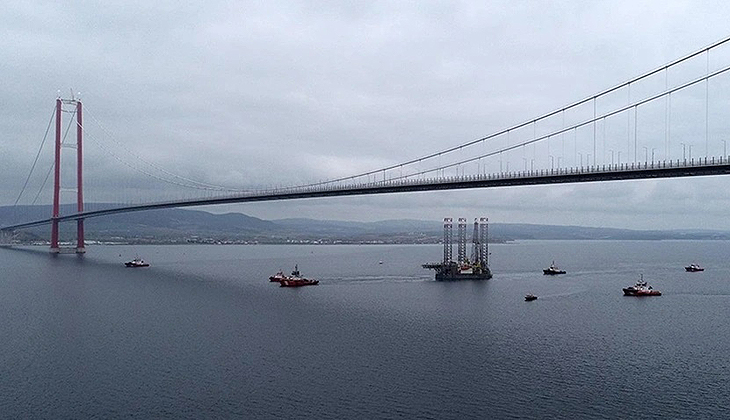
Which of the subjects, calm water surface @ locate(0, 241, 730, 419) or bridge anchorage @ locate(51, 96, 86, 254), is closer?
calm water surface @ locate(0, 241, 730, 419)

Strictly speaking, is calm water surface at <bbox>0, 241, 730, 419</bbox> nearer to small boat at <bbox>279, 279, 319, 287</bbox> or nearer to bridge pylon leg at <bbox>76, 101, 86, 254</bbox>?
small boat at <bbox>279, 279, 319, 287</bbox>

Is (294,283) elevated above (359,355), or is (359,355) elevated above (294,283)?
(294,283)

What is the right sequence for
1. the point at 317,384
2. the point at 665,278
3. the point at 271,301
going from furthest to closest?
the point at 665,278 → the point at 271,301 → the point at 317,384

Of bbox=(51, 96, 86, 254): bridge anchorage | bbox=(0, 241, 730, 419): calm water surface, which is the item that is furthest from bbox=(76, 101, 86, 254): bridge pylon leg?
bbox=(0, 241, 730, 419): calm water surface

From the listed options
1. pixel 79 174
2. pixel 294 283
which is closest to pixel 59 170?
pixel 79 174

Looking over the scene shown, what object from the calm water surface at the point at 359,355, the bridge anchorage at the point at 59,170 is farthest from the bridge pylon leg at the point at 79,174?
the calm water surface at the point at 359,355

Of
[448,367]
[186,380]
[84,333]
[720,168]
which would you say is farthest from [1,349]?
[720,168]

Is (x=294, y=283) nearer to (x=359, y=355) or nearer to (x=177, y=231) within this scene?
(x=359, y=355)

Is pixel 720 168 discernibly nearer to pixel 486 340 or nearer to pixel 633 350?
pixel 633 350
